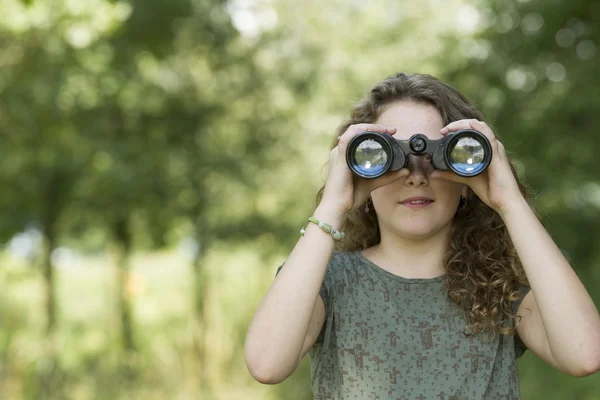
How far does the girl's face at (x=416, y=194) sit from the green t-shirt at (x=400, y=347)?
0.14 m

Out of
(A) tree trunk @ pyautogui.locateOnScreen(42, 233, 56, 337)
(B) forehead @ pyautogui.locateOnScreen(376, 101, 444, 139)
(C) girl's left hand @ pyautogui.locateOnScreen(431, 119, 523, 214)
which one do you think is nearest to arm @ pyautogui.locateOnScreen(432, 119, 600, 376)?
(C) girl's left hand @ pyautogui.locateOnScreen(431, 119, 523, 214)

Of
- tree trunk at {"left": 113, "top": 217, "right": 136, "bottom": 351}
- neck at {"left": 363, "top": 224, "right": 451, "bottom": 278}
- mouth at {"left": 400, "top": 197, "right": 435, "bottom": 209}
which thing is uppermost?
mouth at {"left": 400, "top": 197, "right": 435, "bottom": 209}

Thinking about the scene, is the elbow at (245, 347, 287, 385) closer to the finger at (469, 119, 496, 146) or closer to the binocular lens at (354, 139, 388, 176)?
the binocular lens at (354, 139, 388, 176)

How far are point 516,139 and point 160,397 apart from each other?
351 cm

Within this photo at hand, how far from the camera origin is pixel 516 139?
6.50 metres

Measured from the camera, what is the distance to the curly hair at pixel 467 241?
1964 mm

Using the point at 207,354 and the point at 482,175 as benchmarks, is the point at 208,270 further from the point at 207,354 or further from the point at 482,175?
the point at 482,175

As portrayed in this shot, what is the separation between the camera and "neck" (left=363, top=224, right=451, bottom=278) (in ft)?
6.69

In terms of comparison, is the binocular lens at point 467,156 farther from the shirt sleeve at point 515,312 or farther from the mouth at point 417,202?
the shirt sleeve at point 515,312

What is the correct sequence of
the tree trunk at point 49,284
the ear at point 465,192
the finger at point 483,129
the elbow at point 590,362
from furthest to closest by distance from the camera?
the tree trunk at point 49,284 → the ear at point 465,192 → the finger at point 483,129 → the elbow at point 590,362

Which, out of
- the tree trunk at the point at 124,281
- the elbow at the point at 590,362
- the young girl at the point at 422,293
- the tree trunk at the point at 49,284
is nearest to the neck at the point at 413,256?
the young girl at the point at 422,293

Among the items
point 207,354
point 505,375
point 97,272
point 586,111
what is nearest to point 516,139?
point 586,111

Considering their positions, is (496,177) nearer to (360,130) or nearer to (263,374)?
(360,130)

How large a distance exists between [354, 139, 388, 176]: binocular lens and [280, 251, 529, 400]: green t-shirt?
0.27m
